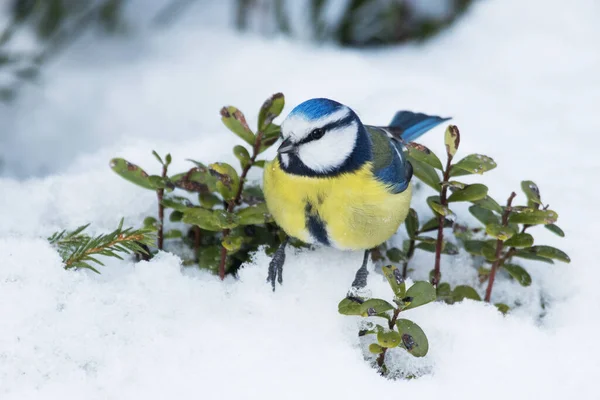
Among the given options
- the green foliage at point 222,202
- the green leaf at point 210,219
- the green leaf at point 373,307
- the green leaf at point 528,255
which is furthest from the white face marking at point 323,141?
the green leaf at point 528,255

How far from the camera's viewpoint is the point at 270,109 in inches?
75.7

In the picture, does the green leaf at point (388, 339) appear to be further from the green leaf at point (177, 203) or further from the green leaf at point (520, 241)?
the green leaf at point (177, 203)

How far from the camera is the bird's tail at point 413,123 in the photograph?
96.4 inches

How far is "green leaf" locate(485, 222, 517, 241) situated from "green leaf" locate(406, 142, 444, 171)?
8.4 inches

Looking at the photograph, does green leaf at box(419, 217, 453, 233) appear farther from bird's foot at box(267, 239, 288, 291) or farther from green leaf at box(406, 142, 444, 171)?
bird's foot at box(267, 239, 288, 291)

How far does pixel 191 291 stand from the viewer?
1.78m

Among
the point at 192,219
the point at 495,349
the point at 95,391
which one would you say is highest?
the point at 192,219

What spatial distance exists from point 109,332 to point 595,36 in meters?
3.04

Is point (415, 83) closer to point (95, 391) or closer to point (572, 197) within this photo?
point (572, 197)

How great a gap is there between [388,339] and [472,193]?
1.63 ft

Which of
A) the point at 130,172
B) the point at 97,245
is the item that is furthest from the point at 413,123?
the point at 97,245

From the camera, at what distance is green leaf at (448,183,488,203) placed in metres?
1.78

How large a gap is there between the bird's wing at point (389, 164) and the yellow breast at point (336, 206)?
30mm

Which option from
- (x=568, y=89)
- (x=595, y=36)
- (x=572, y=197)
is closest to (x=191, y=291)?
(x=572, y=197)
